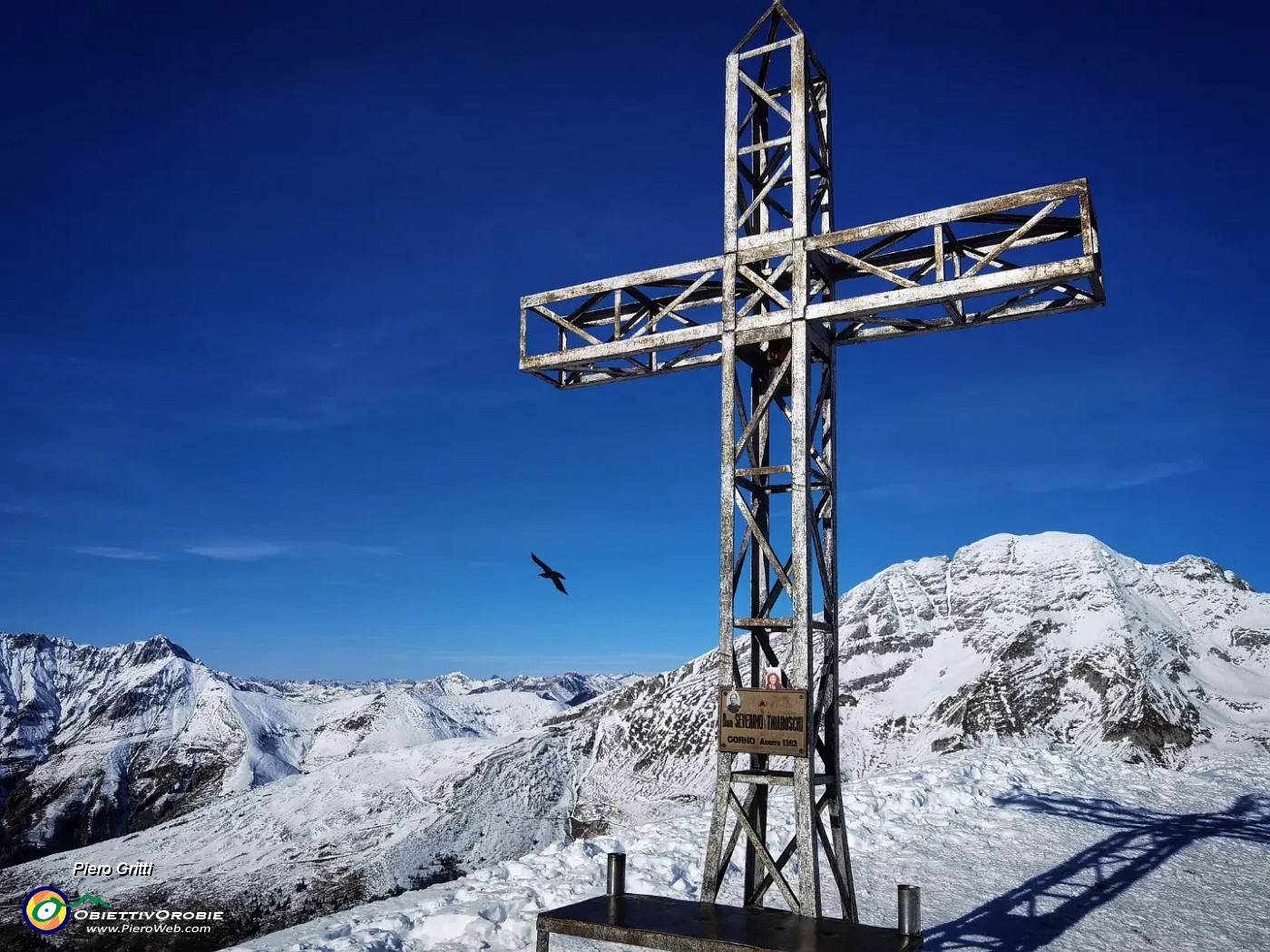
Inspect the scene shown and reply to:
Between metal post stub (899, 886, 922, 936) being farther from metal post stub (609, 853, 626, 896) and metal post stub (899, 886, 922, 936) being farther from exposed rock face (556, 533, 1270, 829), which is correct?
exposed rock face (556, 533, 1270, 829)

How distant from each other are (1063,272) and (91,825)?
689 feet

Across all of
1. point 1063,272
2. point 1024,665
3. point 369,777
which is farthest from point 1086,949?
point 369,777

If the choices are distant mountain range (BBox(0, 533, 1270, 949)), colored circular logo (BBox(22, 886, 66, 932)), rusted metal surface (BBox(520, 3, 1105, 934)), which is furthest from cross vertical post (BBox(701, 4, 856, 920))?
distant mountain range (BBox(0, 533, 1270, 949))

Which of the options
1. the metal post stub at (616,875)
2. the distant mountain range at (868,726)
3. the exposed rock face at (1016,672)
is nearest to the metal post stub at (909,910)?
the metal post stub at (616,875)

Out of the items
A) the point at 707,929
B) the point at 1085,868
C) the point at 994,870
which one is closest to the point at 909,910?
the point at 707,929

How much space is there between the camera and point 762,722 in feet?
28.8

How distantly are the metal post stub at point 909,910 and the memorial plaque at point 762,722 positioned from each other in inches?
72.7

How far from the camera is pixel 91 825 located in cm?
17250

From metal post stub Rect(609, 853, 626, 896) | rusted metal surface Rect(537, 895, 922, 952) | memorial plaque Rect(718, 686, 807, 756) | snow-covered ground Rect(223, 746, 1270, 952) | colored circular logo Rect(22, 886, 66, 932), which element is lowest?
colored circular logo Rect(22, 886, 66, 932)

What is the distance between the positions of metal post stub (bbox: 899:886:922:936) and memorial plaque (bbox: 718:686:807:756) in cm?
185

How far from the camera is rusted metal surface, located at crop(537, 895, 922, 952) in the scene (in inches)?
265

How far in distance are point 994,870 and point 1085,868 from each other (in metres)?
1.49

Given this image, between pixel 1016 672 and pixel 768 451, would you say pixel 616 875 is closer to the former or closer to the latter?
pixel 768 451

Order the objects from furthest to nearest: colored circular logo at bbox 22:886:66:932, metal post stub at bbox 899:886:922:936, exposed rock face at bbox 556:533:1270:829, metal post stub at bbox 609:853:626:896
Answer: exposed rock face at bbox 556:533:1270:829 → colored circular logo at bbox 22:886:66:932 → metal post stub at bbox 609:853:626:896 → metal post stub at bbox 899:886:922:936
